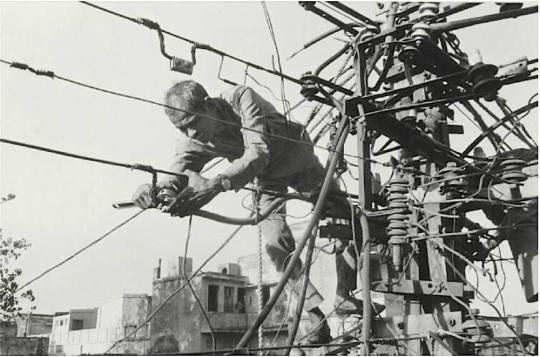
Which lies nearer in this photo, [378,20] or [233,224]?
[233,224]

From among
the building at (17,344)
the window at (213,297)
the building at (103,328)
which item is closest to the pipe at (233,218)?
the building at (17,344)

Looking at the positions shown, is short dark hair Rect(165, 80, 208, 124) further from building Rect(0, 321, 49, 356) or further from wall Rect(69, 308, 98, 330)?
wall Rect(69, 308, 98, 330)

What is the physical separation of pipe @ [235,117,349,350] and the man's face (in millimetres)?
1325

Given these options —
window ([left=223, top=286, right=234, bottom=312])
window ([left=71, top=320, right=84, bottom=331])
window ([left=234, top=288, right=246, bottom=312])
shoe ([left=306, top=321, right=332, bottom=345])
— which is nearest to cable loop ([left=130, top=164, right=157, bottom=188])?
shoe ([left=306, top=321, right=332, bottom=345])

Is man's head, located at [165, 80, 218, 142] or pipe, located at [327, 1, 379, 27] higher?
pipe, located at [327, 1, 379, 27]

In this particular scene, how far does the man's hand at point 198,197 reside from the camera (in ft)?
15.6

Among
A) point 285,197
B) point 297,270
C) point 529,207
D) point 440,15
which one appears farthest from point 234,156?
point 529,207

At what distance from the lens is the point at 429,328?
5488 mm

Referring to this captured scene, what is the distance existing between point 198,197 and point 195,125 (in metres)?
→ 1.04

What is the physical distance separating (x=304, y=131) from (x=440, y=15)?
1.99m

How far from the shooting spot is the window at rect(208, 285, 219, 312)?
100 feet

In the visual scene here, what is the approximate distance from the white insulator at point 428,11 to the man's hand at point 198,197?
301 centimetres

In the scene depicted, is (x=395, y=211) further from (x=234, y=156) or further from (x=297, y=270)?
(x=234, y=156)

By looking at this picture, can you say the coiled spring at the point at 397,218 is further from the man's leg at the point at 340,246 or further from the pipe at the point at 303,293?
the pipe at the point at 303,293
